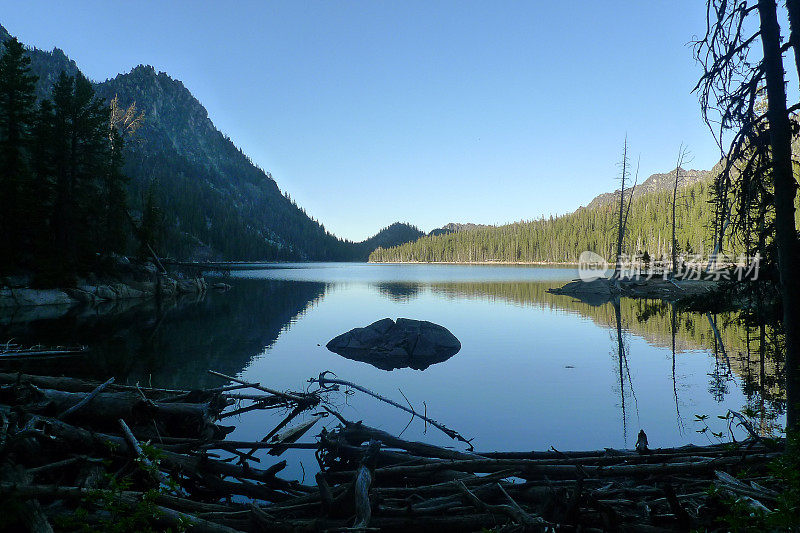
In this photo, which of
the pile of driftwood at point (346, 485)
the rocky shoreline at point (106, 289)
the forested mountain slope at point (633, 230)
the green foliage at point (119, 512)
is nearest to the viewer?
the green foliage at point (119, 512)

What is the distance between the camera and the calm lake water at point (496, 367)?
1187 cm

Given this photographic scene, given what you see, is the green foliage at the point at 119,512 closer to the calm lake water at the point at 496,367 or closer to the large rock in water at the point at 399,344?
the calm lake water at the point at 496,367

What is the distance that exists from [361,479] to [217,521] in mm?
1788

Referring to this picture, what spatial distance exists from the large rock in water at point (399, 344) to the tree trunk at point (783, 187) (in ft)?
48.0

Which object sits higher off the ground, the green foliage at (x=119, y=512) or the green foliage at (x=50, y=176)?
the green foliage at (x=50, y=176)

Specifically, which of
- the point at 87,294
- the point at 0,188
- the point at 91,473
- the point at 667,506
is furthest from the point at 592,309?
the point at 0,188

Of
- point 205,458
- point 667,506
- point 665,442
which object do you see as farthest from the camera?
point 665,442

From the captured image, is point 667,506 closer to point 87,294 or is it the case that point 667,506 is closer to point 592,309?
point 592,309

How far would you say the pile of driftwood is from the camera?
4.54 meters

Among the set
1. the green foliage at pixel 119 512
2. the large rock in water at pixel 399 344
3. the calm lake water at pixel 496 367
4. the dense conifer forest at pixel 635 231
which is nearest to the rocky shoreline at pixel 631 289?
the calm lake water at pixel 496 367

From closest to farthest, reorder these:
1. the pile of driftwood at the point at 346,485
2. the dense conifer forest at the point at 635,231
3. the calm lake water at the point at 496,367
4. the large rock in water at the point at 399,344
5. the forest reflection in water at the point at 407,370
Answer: the pile of driftwood at the point at 346,485
the calm lake water at the point at 496,367
the forest reflection in water at the point at 407,370
the large rock in water at the point at 399,344
the dense conifer forest at the point at 635,231

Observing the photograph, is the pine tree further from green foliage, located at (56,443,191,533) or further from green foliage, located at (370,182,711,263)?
green foliage, located at (370,182,711,263)

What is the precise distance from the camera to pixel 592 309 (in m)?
40.5

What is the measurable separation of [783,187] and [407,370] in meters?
14.9
